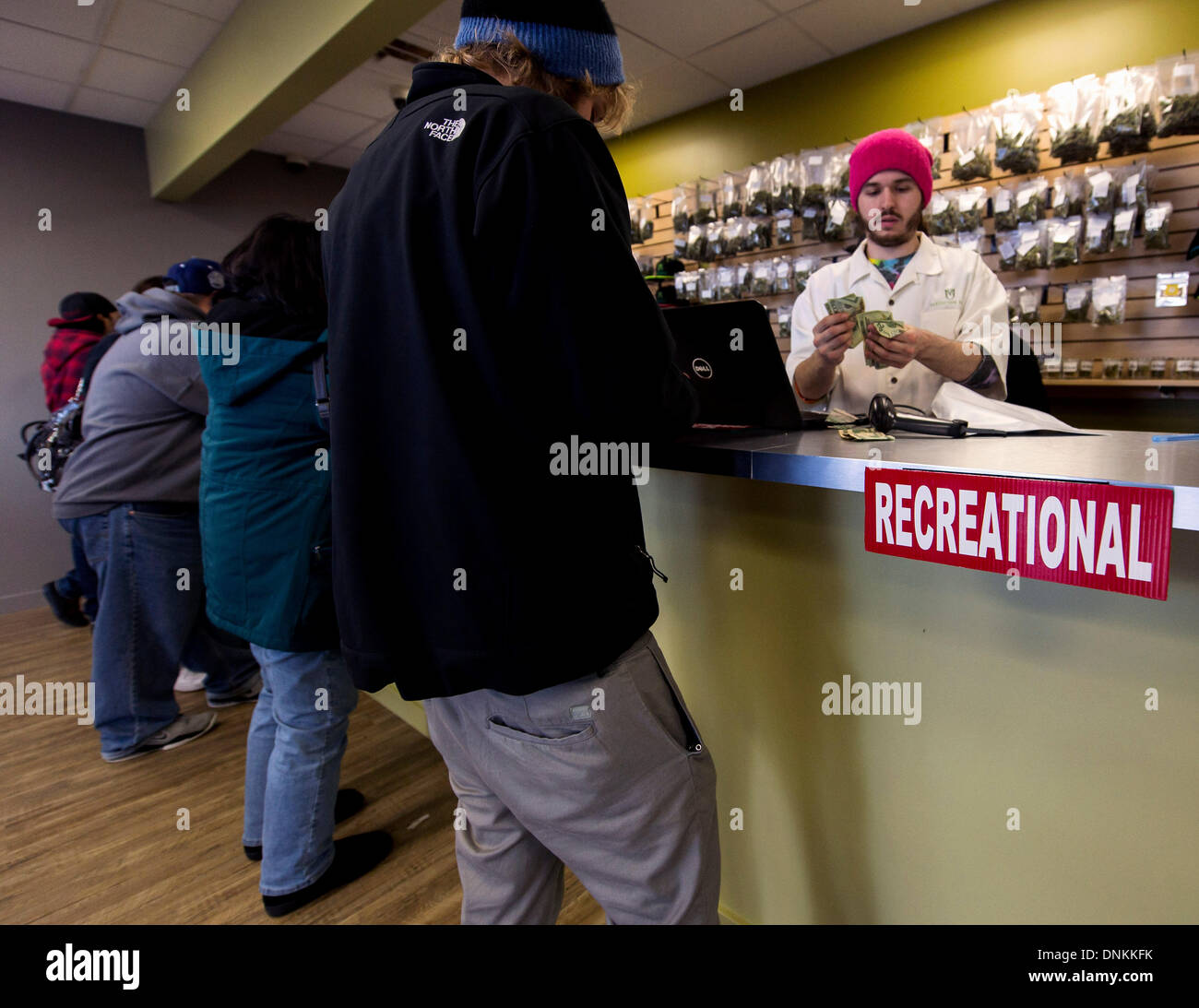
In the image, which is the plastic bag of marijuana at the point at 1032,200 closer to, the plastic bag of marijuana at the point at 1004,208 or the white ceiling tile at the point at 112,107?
the plastic bag of marijuana at the point at 1004,208

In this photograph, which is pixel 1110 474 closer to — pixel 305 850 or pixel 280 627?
pixel 280 627

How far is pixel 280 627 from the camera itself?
1.60 metres

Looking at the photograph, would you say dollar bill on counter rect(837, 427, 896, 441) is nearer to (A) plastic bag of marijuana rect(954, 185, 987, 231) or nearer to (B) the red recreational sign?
(B) the red recreational sign

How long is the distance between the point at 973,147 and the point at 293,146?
5.04 m

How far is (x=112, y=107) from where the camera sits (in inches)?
187

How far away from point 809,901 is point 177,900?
1.72 m

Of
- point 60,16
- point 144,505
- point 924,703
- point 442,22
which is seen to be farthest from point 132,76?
point 924,703

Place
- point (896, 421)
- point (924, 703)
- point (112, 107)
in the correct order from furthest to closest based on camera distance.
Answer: point (112, 107) → point (896, 421) → point (924, 703)

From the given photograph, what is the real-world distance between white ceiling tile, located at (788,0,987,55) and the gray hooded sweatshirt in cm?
334

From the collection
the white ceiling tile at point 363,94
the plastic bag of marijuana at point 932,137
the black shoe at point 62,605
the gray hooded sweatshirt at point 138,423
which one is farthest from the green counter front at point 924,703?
the black shoe at point 62,605

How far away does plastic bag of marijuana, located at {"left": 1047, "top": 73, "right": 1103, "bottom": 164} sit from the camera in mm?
2863

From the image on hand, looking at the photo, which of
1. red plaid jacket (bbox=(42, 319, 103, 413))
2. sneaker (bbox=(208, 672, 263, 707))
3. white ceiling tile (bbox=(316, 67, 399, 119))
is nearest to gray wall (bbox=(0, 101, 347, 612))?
red plaid jacket (bbox=(42, 319, 103, 413))

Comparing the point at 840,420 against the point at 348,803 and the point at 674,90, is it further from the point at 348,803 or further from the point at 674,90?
the point at 674,90
